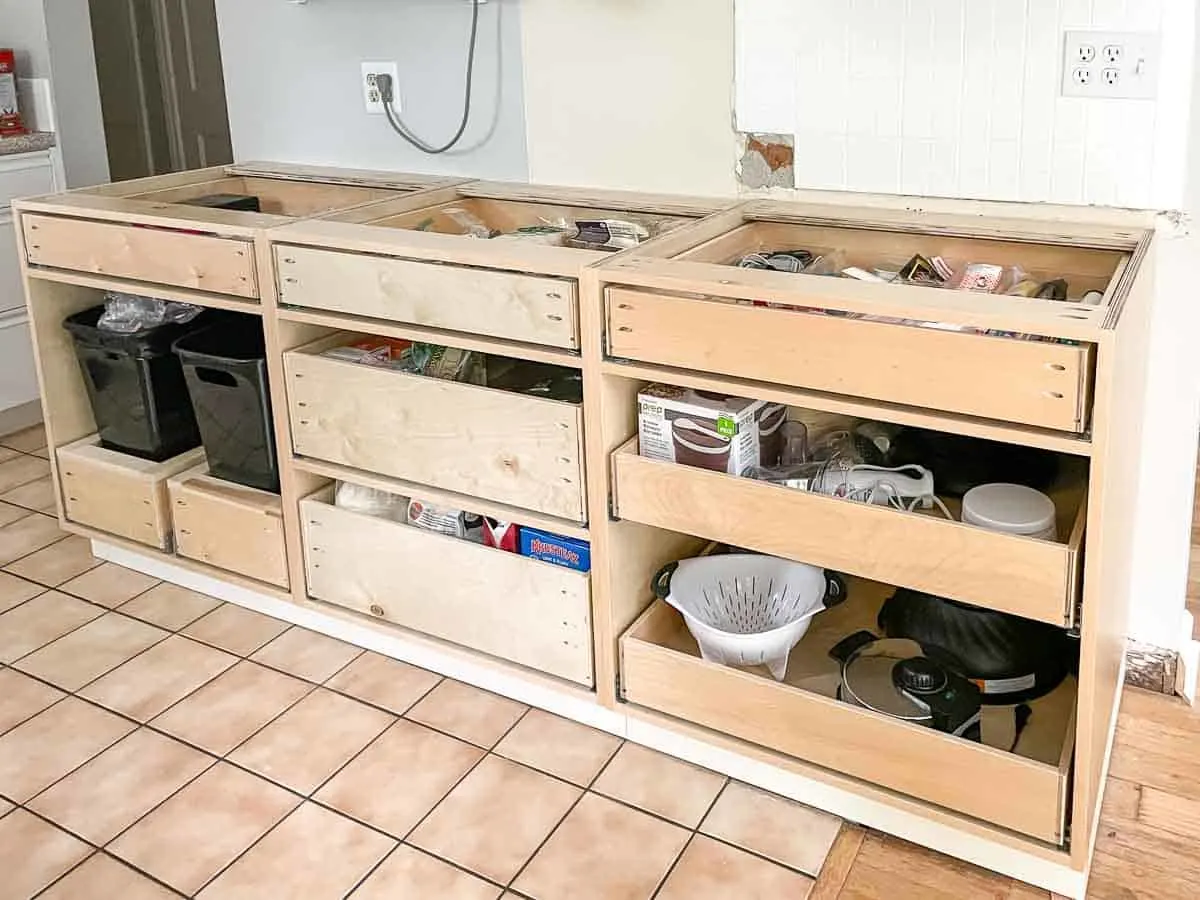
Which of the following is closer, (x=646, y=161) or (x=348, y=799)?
(x=348, y=799)

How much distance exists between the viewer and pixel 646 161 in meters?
2.38

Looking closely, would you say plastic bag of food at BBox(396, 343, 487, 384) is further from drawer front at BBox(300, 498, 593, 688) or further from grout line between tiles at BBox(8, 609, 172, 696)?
grout line between tiles at BBox(8, 609, 172, 696)

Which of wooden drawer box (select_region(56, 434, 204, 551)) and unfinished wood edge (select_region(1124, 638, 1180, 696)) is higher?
wooden drawer box (select_region(56, 434, 204, 551))

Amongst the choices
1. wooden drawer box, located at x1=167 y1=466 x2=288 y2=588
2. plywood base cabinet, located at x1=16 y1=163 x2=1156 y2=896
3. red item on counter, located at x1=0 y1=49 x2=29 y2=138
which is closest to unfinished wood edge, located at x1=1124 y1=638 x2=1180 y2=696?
plywood base cabinet, located at x1=16 y1=163 x2=1156 y2=896

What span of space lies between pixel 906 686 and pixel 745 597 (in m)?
0.36

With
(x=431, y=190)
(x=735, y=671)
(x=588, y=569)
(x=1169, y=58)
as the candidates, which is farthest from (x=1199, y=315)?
(x=431, y=190)

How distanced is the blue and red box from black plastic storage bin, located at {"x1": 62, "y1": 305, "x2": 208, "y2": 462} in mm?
990

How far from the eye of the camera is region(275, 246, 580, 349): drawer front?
1907 millimetres

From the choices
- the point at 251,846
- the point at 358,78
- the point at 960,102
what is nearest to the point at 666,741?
the point at 251,846

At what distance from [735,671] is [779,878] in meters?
0.31

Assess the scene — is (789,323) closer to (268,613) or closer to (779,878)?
(779,878)

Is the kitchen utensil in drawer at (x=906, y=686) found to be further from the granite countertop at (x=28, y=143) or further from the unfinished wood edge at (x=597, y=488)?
the granite countertop at (x=28, y=143)

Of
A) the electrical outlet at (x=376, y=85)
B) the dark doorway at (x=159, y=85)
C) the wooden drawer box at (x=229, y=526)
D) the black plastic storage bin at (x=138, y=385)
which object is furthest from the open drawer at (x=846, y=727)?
the dark doorway at (x=159, y=85)

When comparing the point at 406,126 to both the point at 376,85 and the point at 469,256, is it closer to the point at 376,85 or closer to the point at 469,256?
the point at 376,85
